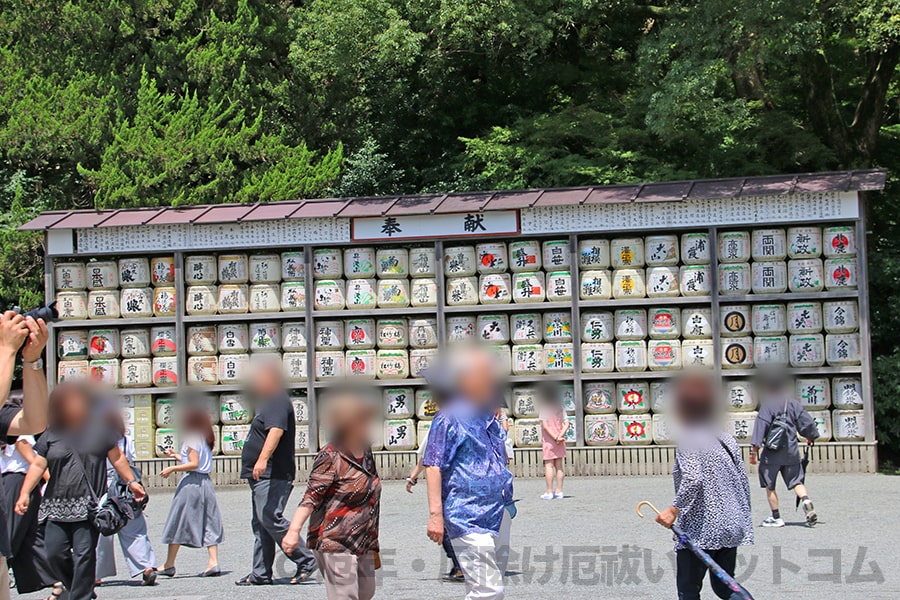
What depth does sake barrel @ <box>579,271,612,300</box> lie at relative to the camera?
15.4 metres

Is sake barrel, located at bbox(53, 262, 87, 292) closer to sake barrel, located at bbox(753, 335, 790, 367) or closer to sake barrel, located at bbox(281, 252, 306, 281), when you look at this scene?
sake barrel, located at bbox(281, 252, 306, 281)

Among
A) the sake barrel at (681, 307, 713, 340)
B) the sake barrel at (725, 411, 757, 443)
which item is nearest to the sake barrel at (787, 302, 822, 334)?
the sake barrel at (681, 307, 713, 340)

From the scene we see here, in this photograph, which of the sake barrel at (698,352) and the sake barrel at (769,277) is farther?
the sake barrel at (698,352)

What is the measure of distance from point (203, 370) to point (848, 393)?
29.8ft

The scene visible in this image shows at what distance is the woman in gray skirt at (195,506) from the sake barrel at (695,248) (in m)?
7.68

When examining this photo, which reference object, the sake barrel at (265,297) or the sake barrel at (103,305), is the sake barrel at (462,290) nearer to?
the sake barrel at (265,297)

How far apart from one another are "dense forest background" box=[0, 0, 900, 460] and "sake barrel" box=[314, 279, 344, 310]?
479 cm

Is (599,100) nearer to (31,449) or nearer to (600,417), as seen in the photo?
(600,417)

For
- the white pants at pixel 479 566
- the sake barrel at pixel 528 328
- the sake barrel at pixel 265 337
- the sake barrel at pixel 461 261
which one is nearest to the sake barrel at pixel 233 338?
the sake barrel at pixel 265 337

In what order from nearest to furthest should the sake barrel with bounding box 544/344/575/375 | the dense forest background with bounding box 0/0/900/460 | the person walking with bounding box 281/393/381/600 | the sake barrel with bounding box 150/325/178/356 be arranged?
1. the person walking with bounding box 281/393/381/600
2. the sake barrel with bounding box 544/344/575/375
3. the sake barrel with bounding box 150/325/178/356
4. the dense forest background with bounding box 0/0/900/460

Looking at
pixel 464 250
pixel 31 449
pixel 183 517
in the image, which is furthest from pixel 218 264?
pixel 31 449

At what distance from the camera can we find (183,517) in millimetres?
9984

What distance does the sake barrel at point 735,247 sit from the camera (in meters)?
15.1

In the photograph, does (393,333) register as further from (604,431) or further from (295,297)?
(604,431)
